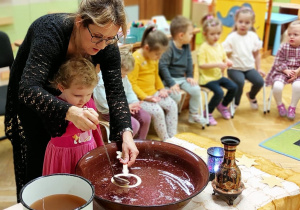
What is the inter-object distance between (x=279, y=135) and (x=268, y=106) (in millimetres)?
584

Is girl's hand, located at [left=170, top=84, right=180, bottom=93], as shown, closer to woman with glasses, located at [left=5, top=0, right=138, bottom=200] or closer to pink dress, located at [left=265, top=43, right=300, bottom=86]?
pink dress, located at [left=265, top=43, right=300, bottom=86]

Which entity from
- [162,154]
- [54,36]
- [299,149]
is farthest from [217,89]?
[54,36]

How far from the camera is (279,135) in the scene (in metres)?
3.10

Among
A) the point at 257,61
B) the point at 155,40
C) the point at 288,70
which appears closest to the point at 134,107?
the point at 155,40

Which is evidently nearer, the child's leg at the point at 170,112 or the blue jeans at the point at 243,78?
the child's leg at the point at 170,112

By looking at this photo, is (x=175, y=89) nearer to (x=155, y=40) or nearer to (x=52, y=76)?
(x=155, y=40)

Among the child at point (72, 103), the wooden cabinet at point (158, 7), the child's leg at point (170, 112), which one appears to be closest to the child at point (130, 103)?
the child's leg at point (170, 112)

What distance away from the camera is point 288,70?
320cm

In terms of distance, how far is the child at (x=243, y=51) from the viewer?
357 cm

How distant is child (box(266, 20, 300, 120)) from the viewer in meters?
3.00

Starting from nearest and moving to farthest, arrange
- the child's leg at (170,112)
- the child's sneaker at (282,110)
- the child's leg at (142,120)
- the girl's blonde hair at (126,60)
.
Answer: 1. the girl's blonde hair at (126,60)
2. the child's leg at (142,120)
3. the child's leg at (170,112)
4. the child's sneaker at (282,110)

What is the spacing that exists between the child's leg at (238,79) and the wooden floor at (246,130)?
6.6 inches

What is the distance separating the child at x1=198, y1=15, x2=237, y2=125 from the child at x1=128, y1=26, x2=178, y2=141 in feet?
1.65

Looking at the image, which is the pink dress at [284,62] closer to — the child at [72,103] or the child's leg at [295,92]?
the child's leg at [295,92]
